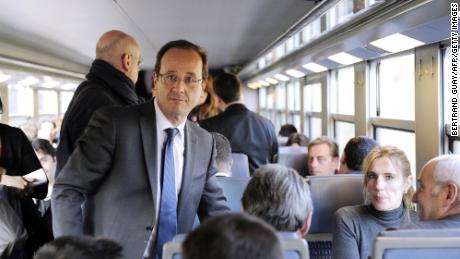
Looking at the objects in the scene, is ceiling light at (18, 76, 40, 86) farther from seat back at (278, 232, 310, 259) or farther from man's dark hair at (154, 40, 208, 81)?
seat back at (278, 232, 310, 259)

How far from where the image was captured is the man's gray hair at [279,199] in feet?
7.04

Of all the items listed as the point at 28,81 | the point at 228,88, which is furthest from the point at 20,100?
the point at 228,88

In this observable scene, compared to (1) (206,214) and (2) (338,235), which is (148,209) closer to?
(1) (206,214)

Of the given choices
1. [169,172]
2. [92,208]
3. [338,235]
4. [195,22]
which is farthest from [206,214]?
[195,22]

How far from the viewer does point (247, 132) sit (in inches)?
219

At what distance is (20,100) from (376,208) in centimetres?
789

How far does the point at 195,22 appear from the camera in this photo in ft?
25.2

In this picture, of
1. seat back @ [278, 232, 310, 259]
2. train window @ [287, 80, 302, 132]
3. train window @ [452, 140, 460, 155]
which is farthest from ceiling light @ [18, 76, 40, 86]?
seat back @ [278, 232, 310, 259]

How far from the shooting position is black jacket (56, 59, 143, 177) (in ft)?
10.4

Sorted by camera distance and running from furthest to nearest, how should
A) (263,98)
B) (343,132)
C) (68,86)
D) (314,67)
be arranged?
1. (263,98)
2. (68,86)
3. (314,67)
4. (343,132)

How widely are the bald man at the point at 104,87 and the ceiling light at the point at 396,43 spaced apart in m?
2.13

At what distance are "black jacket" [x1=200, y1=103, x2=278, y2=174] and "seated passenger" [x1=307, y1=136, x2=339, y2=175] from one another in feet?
1.65

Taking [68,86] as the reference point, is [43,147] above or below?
below

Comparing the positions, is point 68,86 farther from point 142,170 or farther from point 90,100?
point 142,170
